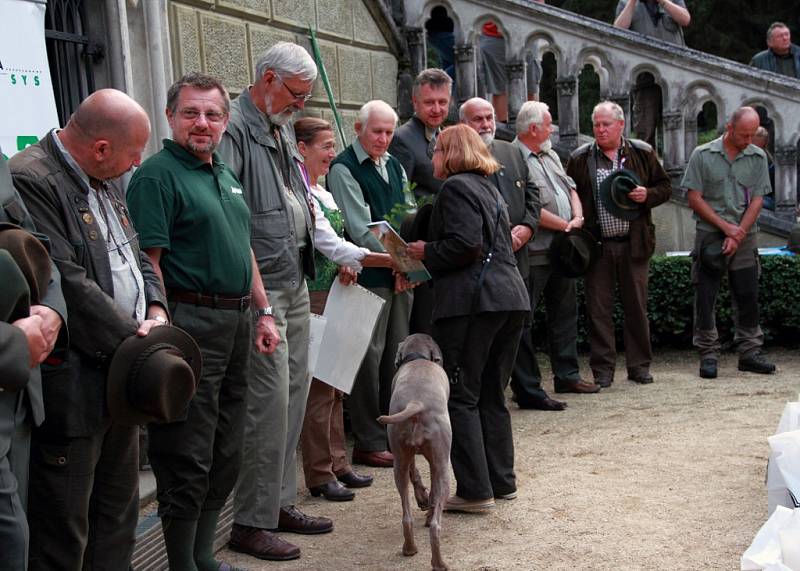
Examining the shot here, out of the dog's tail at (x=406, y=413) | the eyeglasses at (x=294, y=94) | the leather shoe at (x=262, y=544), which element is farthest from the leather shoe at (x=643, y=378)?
the eyeglasses at (x=294, y=94)

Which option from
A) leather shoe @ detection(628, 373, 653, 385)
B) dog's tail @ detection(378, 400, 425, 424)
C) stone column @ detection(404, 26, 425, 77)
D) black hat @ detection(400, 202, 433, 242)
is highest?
stone column @ detection(404, 26, 425, 77)

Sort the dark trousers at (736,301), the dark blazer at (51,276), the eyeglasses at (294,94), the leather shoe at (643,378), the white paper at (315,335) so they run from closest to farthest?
the dark blazer at (51,276), the eyeglasses at (294,94), the white paper at (315,335), the leather shoe at (643,378), the dark trousers at (736,301)

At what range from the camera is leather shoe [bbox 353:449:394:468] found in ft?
20.5

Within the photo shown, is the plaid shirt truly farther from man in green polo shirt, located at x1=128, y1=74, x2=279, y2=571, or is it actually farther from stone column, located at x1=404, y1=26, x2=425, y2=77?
man in green polo shirt, located at x1=128, y1=74, x2=279, y2=571

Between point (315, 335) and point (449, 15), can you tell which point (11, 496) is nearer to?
point (315, 335)

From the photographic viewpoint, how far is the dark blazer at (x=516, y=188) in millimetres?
7062

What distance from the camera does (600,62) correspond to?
1011 centimetres

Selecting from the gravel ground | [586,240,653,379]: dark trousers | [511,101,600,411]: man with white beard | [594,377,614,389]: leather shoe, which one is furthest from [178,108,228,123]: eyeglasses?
[594,377,614,389]: leather shoe

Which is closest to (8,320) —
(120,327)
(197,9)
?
(120,327)

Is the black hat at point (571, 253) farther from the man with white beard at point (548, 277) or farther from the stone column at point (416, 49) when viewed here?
the stone column at point (416, 49)

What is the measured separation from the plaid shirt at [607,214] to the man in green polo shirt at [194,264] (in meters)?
4.56

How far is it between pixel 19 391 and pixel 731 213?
6.86 m

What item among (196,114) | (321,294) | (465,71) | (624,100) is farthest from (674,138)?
(196,114)

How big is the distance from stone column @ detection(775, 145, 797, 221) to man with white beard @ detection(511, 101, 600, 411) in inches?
124
